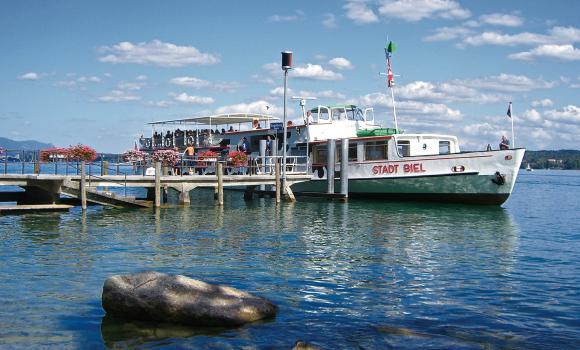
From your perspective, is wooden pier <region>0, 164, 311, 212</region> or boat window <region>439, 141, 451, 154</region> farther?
boat window <region>439, 141, 451, 154</region>

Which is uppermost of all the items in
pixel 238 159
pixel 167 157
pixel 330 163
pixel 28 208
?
pixel 167 157

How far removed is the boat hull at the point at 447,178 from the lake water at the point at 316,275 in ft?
14.3

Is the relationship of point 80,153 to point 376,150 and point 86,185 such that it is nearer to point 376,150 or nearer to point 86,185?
point 86,185

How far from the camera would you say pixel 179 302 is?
9828 mm

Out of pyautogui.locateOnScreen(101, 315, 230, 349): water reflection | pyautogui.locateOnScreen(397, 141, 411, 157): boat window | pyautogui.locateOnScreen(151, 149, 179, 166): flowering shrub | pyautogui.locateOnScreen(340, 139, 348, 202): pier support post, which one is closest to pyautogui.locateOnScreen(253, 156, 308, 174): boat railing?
pyautogui.locateOnScreen(340, 139, 348, 202): pier support post

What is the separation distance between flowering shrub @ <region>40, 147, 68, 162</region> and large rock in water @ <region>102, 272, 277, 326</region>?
21.1 m

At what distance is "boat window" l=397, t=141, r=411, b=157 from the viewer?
33.3 m

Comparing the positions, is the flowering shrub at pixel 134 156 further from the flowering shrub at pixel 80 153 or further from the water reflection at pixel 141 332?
the water reflection at pixel 141 332

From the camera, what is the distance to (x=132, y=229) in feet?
70.3

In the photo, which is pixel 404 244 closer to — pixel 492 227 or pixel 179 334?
pixel 492 227

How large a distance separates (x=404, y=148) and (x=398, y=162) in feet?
3.96

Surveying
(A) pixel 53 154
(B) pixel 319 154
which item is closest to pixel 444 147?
(B) pixel 319 154

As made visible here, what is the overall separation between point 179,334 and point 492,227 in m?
17.6

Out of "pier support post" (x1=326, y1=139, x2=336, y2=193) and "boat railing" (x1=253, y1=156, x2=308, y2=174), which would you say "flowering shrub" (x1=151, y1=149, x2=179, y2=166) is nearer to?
"boat railing" (x1=253, y1=156, x2=308, y2=174)
